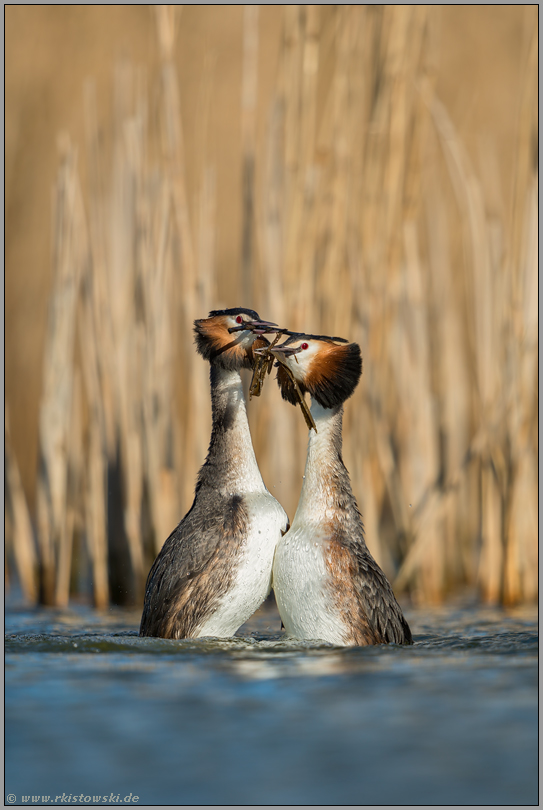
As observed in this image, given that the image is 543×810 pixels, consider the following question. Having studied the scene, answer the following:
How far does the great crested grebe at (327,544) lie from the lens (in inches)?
221

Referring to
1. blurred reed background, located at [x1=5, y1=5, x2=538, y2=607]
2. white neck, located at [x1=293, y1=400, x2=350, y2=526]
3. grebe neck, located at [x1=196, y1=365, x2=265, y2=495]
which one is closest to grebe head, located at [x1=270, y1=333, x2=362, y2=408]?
white neck, located at [x1=293, y1=400, x2=350, y2=526]

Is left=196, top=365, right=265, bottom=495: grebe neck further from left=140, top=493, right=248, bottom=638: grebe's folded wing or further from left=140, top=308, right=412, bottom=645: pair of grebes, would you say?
left=140, top=493, right=248, bottom=638: grebe's folded wing

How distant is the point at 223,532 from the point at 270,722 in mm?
1724

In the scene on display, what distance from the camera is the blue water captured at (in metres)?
3.80

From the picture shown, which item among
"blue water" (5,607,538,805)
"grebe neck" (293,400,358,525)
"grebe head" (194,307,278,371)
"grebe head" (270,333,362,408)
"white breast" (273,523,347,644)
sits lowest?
"blue water" (5,607,538,805)

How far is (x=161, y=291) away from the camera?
26.2 ft

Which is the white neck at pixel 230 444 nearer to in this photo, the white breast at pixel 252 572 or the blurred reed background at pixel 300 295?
the white breast at pixel 252 572

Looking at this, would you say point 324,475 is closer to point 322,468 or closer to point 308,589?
point 322,468

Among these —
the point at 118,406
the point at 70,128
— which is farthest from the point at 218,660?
the point at 70,128

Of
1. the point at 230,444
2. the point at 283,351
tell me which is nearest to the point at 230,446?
the point at 230,444

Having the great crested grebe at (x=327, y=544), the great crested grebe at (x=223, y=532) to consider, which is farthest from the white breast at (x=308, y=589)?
the great crested grebe at (x=223, y=532)

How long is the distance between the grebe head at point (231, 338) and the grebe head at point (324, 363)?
44 cm

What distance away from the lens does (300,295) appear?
25.2ft

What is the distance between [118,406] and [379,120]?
3.09 meters
